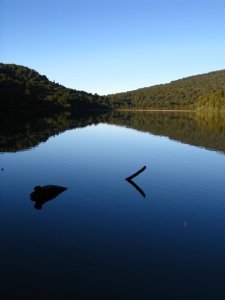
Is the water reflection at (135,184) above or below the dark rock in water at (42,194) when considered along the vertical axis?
below

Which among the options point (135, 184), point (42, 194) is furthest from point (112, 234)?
point (135, 184)

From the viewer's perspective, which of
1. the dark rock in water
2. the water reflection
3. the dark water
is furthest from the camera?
the water reflection

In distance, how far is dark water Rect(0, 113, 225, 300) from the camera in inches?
663

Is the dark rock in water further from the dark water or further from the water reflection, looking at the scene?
the water reflection

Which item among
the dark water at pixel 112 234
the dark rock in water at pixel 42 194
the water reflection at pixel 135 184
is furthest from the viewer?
the water reflection at pixel 135 184

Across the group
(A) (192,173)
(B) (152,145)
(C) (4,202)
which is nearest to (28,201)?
(C) (4,202)

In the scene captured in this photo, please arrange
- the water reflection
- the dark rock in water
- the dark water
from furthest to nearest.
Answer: the water reflection < the dark rock in water < the dark water

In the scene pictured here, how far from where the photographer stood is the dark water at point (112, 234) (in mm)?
16844

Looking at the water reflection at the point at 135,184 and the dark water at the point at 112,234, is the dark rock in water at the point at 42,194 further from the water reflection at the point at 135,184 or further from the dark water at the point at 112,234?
the water reflection at the point at 135,184

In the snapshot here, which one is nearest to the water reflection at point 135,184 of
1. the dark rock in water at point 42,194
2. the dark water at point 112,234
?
the dark water at point 112,234

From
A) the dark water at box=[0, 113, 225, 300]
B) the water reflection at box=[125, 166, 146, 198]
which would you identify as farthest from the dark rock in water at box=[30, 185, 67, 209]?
the water reflection at box=[125, 166, 146, 198]

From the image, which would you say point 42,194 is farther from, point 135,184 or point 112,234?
point 135,184

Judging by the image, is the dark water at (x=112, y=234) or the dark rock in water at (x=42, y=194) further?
the dark rock in water at (x=42, y=194)

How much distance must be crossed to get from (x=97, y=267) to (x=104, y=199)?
13.0m
